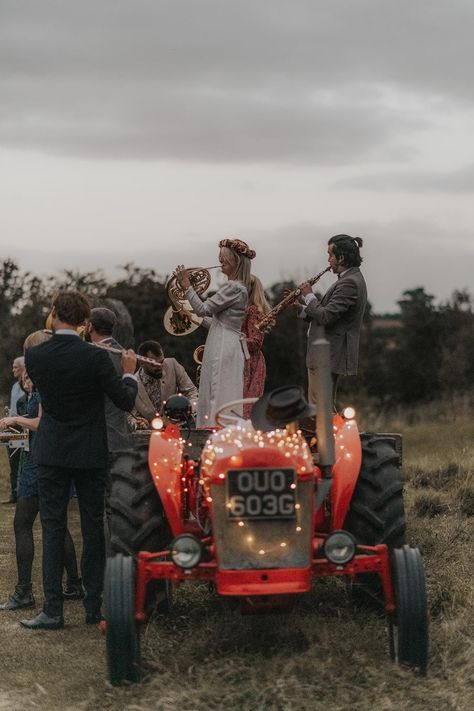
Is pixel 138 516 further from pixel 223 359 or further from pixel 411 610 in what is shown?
pixel 223 359

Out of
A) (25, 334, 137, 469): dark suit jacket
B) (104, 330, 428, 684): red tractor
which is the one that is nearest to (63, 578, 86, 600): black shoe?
(25, 334, 137, 469): dark suit jacket

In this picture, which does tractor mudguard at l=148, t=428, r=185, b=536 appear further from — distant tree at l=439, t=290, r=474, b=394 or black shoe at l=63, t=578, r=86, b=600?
distant tree at l=439, t=290, r=474, b=394

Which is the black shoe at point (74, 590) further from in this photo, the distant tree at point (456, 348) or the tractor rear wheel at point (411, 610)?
the distant tree at point (456, 348)

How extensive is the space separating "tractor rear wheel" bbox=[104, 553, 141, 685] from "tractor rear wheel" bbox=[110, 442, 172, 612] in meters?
0.61

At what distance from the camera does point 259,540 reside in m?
6.01

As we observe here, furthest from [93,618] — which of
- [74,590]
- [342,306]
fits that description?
[342,306]

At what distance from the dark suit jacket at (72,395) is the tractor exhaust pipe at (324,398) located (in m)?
1.80

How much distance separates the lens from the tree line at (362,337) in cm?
3053

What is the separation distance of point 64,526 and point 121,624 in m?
1.88

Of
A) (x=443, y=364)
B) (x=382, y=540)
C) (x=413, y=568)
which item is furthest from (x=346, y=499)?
(x=443, y=364)

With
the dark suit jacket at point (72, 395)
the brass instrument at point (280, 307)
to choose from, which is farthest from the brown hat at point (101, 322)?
the brass instrument at point (280, 307)

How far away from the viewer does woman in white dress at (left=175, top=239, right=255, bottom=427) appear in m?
9.45

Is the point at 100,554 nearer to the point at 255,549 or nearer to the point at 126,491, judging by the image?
the point at 126,491

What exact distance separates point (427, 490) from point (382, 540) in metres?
5.16
